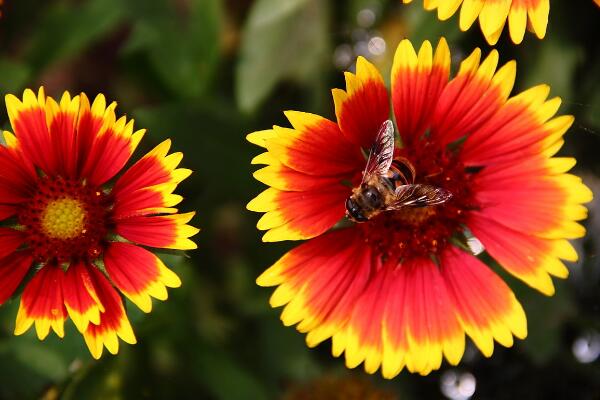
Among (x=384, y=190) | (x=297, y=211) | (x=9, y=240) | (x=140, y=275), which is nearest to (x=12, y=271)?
(x=9, y=240)

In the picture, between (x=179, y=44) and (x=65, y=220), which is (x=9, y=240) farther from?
(x=179, y=44)

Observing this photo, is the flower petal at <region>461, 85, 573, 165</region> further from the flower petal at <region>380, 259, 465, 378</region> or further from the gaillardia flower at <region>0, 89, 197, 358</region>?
the gaillardia flower at <region>0, 89, 197, 358</region>

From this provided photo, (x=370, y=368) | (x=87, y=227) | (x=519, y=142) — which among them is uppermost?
(x=87, y=227)

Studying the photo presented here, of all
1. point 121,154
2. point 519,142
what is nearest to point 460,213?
point 519,142

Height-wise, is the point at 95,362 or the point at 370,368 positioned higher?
the point at 95,362

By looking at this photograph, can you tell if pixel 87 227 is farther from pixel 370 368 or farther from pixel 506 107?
pixel 506 107

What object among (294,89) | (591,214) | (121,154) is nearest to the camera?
(121,154)

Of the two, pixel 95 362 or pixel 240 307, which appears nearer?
pixel 95 362
